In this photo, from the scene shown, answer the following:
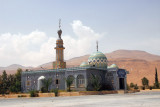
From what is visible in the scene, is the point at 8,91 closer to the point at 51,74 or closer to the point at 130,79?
the point at 51,74

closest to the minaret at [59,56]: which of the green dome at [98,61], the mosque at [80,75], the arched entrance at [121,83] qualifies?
the mosque at [80,75]

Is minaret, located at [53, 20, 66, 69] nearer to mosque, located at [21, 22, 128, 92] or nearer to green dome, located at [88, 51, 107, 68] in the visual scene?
mosque, located at [21, 22, 128, 92]

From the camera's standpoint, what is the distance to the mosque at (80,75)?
44.4 metres

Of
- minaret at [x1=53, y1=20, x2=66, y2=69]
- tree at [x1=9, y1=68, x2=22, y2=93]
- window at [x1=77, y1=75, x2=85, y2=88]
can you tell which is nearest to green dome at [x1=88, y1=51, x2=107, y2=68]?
window at [x1=77, y1=75, x2=85, y2=88]

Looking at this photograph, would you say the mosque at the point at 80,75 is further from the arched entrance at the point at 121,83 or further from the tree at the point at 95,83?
the tree at the point at 95,83

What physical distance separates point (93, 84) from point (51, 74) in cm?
1057

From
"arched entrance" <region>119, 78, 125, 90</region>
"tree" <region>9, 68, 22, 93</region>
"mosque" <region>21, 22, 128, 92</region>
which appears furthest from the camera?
"tree" <region>9, 68, 22, 93</region>

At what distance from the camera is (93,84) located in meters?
44.2

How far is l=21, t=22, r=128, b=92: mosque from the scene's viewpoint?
146 ft

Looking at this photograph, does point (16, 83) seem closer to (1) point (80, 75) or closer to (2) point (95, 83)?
(1) point (80, 75)

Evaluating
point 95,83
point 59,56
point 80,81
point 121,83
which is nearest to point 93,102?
point 95,83

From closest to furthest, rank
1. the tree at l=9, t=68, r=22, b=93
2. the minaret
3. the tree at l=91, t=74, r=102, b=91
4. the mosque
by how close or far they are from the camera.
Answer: the tree at l=91, t=74, r=102, b=91 < the mosque < the tree at l=9, t=68, r=22, b=93 < the minaret

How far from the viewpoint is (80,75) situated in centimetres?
4478

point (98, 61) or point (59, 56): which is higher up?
point (59, 56)
